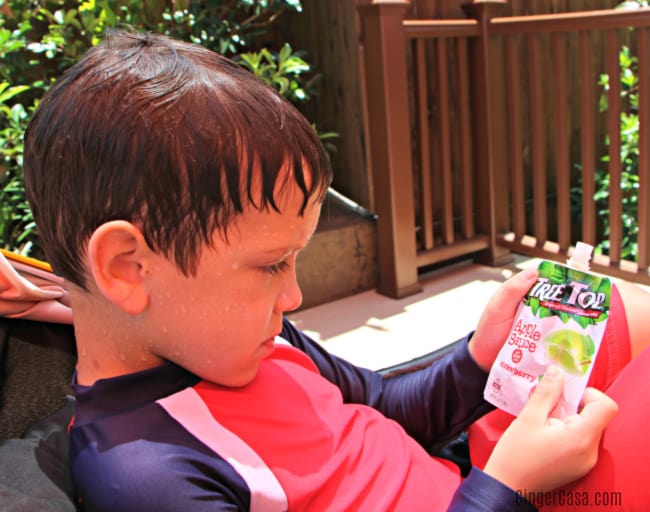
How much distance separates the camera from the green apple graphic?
3.06 ft

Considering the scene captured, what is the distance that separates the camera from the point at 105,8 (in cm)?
276

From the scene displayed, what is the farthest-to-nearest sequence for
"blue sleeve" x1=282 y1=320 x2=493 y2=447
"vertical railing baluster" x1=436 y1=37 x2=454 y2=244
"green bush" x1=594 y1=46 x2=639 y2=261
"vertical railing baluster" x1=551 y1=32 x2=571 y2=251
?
"green bush" x1=594 y1=46 x2=639 y2=261 < "vertical railing baluster" x1=436 y1=37 x2=454 y2=244 < "vertical railing baluster" x1=551 y1=32 x2=571 y2=251 < "blue sleeve" x1=282 y1=320 x2=493 y2=447

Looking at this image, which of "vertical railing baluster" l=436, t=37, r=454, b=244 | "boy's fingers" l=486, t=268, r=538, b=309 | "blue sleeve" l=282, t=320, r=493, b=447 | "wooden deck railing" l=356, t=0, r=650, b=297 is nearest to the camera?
"boy's fingers" l=486, t=268, r=538, b=309

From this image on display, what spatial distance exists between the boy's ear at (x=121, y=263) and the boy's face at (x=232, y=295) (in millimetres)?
19

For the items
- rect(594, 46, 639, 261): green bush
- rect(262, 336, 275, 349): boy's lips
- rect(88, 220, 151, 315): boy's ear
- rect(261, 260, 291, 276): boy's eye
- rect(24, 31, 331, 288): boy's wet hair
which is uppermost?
rect(24, 31, 331, 288): boy's wet hair

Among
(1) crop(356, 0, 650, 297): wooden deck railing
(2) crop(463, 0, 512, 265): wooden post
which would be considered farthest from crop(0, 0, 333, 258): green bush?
(2) crop(463, 0, 512, 265): wooden post

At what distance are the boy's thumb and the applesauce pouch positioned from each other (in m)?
0.01

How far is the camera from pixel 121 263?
2.59ft

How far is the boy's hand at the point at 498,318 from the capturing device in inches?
42.3

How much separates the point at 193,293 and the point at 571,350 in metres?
0.51

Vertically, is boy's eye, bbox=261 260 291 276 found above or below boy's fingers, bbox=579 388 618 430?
above

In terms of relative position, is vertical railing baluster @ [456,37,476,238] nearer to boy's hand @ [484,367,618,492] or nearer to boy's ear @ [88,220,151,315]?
boy's hand @ [484,367,618,492]

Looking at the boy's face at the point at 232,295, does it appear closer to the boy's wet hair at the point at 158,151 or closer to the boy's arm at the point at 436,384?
the boy's wet hair at the point at 158,151

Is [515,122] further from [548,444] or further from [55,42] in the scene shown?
[548,444]
